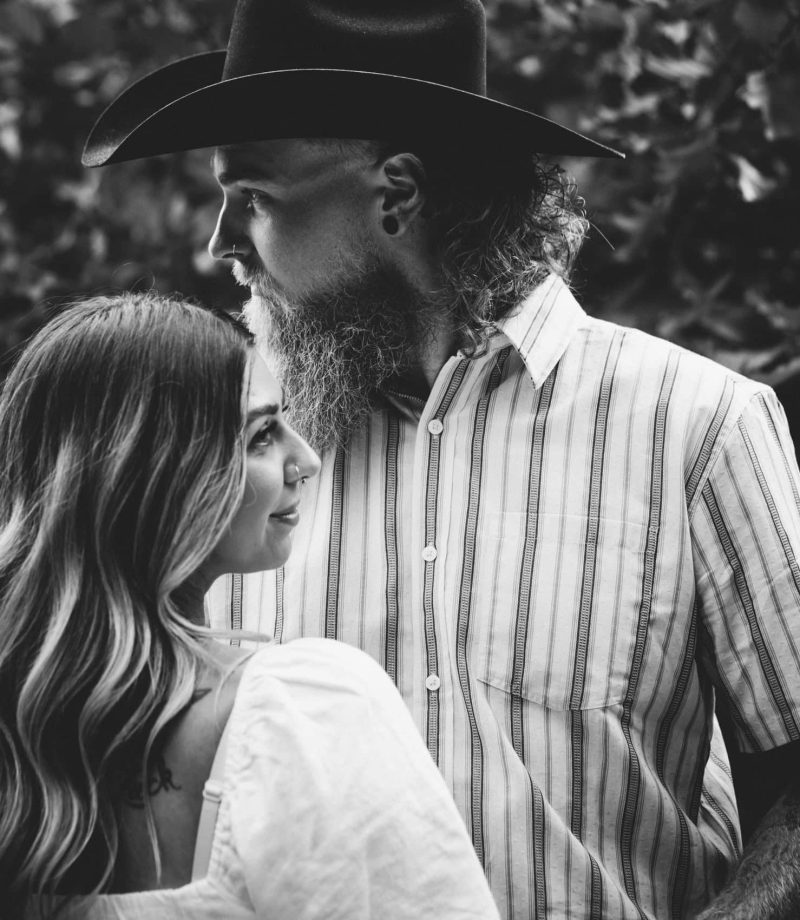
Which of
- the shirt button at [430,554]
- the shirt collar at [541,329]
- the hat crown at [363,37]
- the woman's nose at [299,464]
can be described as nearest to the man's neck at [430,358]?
the shirt collar at [541,329]

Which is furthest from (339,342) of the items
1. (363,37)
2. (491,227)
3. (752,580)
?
(752,580)

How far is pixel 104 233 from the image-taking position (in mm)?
3611

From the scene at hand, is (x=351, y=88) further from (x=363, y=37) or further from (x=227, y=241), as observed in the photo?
(x=227, y=241)

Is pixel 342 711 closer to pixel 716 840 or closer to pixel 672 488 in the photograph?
pixel 672 488

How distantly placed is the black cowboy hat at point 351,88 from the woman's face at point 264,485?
2.74 ft

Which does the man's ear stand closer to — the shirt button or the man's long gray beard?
the man's long gray beard

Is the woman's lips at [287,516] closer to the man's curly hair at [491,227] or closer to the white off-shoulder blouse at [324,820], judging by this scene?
the white off-shoulder blouse at [324,820]

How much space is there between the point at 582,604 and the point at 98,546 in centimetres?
93

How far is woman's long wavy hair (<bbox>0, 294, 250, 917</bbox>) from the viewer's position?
4.53 feet

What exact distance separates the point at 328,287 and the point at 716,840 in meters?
1.28

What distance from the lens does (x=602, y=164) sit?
2.98 m

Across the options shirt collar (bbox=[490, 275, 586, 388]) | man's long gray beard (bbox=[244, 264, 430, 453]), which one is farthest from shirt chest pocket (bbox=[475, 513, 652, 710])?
man's long gray beard (bbox=[244, 264, 430, 453])

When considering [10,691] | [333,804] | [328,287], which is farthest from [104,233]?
[333,804]

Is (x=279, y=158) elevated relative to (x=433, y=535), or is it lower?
elevated
